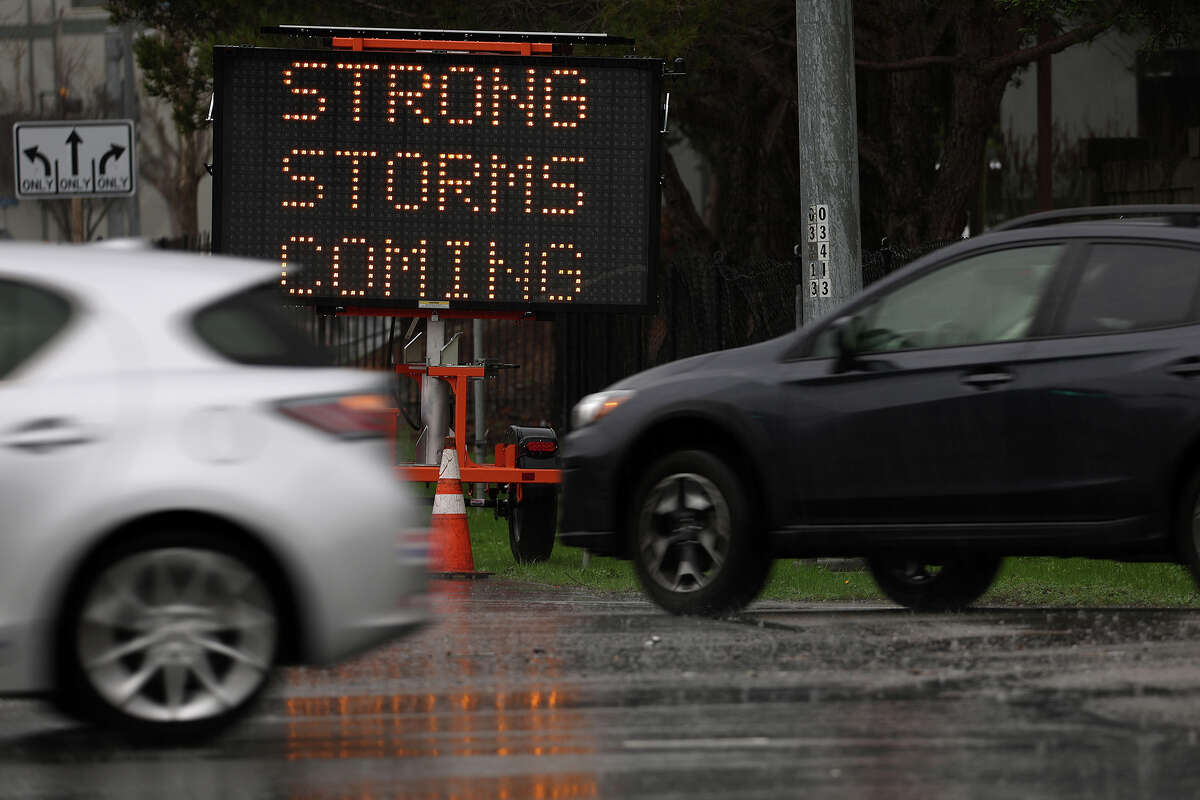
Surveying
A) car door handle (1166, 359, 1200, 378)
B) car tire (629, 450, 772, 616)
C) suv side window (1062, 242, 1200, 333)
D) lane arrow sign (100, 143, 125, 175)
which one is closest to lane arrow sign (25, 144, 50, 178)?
lane arrow sign (100, 143, 125, 175)

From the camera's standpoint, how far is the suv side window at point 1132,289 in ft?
32.0

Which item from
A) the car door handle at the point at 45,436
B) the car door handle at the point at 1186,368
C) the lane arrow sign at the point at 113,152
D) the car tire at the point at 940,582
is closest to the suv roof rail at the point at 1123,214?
the car door handle at the point at 1186,368

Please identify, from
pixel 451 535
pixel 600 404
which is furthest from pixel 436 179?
pixel 600 404

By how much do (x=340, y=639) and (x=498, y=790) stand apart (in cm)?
109

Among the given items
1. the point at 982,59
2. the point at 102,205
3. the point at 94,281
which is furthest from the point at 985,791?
the point at 102,205

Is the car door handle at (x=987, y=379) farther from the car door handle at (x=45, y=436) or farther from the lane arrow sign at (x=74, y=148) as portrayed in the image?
the lane arrow sign at (x=74, y=148)

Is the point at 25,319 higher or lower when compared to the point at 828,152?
lower

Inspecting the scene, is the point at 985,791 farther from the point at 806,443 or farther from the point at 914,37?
the point at 914,37

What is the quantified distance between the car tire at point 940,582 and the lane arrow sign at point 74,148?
11.0m

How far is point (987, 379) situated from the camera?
9961 millimetres

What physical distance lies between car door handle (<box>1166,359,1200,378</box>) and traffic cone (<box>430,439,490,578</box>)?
18.7 ft

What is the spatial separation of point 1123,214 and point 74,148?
39.9ft

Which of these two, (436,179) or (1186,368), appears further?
(436,179)

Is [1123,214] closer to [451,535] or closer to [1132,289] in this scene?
[1132,289]
